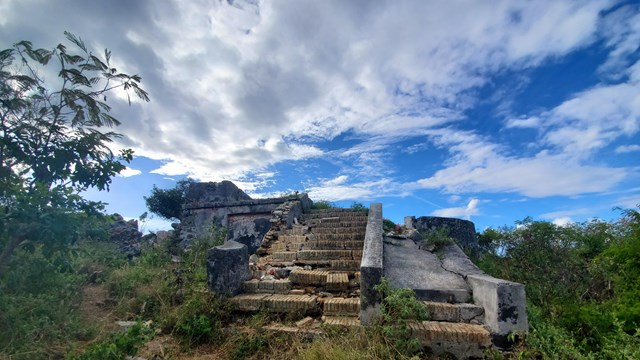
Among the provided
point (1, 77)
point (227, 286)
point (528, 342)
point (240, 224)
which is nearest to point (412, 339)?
point (528, 342)

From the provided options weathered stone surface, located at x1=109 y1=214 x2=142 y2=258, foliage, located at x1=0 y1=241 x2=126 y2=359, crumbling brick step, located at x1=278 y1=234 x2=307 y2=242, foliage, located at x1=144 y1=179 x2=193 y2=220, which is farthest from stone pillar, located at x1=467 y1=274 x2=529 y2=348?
foliage, located at x1=144 y1=179 x2=193 y2=220

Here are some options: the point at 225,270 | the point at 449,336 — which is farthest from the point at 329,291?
the point at 449,336

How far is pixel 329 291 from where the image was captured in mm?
4703

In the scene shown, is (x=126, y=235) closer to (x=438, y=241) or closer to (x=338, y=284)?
(x=338, y=284)

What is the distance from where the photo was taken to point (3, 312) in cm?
345

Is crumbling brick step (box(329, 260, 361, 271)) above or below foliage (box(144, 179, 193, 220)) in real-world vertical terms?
below

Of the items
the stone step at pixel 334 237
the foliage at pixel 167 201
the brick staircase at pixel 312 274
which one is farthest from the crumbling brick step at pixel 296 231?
the foliage at pixel 167 201

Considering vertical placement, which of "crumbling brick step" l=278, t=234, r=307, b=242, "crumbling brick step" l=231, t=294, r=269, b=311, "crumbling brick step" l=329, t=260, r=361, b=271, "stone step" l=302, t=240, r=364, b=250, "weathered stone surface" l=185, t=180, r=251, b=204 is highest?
"weathered stone surface" l=185, t=180, r=251, b=204

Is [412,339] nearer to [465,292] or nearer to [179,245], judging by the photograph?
[465,292]

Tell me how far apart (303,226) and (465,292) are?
467cm

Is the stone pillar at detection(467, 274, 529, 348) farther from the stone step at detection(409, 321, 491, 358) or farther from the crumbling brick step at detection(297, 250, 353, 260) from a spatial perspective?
the crumbling brick step at detection(297, 250, 353, 260)

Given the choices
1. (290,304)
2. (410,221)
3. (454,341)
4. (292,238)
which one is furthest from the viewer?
(410,221)

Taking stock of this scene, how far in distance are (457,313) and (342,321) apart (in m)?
1.49

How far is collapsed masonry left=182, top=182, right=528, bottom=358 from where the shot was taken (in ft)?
11.4
